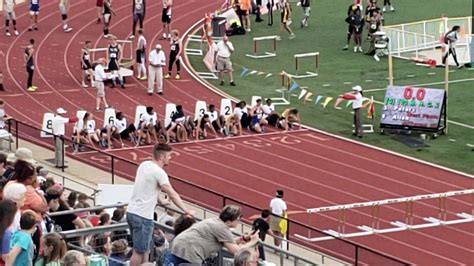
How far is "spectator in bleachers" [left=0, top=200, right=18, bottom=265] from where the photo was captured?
11.5 m

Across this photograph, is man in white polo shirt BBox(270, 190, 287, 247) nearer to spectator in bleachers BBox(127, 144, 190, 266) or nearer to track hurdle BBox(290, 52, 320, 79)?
spectator in bleachers BBox(127, 144, 190, 266)

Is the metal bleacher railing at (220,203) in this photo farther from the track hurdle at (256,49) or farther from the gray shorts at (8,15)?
the gray shorts at (8,15)

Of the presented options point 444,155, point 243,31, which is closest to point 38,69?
point 243,31

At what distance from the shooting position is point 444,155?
30.6 metres

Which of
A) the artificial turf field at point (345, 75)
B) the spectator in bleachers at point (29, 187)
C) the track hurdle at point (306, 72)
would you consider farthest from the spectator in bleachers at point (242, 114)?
Result: the spectator in bleachers at point (29, 187)

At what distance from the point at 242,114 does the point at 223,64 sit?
5.09 m

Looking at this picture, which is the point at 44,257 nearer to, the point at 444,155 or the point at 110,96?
the point at 444,155

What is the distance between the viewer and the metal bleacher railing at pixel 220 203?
64.0 feet

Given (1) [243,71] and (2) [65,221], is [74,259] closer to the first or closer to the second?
(2) [65,221]

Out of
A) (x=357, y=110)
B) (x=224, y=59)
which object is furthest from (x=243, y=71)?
(x=357, y=110)

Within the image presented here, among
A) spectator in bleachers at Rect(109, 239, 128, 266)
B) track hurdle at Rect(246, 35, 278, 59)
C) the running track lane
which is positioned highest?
spectator in bleachers at Rect(109, 239, 128, 266)

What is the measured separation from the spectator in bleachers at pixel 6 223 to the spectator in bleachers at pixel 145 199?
6.20ft

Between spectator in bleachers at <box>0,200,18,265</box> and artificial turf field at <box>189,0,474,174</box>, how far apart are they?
18.6 m

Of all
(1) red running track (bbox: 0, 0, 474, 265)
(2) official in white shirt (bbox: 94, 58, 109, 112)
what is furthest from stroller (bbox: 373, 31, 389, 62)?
(2) official in white shirt (bbox: 94, 58, 109, 112)
